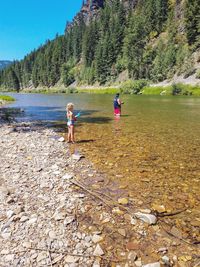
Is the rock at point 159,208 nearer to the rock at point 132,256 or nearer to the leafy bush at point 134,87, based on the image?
the rock at point 132,256

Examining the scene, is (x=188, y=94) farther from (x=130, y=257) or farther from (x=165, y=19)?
(x=165, y=19)

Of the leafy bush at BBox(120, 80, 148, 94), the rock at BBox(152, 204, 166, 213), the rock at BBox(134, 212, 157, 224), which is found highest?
the leafy bush at BBox(120, 80, 148, 94)

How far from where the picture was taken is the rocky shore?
5.47 m

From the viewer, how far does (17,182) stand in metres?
9.34

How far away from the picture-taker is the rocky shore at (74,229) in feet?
17.9

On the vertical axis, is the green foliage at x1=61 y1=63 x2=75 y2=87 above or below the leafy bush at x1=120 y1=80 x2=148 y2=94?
above

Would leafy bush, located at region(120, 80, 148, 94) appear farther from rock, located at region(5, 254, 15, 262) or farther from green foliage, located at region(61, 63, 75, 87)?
rock, located at region(5, 254, 15, 262)

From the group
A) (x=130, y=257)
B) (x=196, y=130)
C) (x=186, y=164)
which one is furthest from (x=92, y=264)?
(x=196, y=130)

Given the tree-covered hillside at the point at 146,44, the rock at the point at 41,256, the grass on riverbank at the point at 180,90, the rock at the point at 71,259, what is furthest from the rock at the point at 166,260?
the tree-covered hillside at the point at 146,44

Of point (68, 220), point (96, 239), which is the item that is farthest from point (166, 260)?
point (68, 220)

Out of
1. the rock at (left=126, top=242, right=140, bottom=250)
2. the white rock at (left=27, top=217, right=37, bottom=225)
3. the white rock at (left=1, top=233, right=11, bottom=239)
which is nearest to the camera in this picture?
the rock at (left=126, top=242, right=140, bottom=250)

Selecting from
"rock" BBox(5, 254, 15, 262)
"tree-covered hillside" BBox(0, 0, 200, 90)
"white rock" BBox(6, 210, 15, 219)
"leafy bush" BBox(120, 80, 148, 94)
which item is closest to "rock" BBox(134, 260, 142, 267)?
"rock" BBox(5, 254, 15, 262)

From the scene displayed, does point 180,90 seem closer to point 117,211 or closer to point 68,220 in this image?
point 117,211

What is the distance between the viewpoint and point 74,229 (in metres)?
6.47
